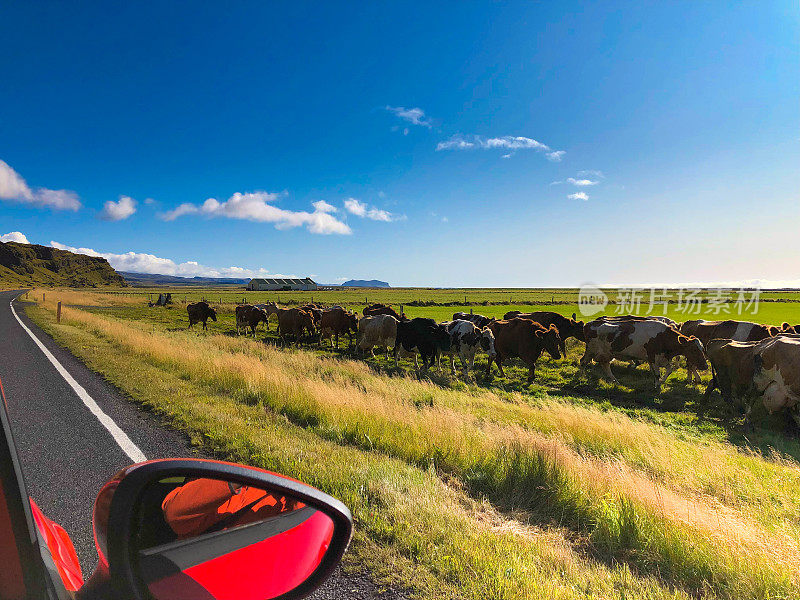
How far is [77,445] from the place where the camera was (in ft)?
17.9

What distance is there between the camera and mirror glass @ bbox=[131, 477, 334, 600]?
44.3 inches

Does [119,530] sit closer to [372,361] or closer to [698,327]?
[372,361]

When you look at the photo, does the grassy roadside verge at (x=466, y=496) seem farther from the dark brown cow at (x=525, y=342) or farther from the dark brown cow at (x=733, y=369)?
the dark brown cow at (x=525, y=342)

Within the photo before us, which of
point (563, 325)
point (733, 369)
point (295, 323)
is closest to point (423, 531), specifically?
point (733, 369)

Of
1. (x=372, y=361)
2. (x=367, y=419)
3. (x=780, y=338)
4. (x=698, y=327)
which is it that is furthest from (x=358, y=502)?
(x=698, y=327)

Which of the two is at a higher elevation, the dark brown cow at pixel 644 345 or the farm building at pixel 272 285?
the farm building at pixel 272 285

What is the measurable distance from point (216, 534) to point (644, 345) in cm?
1787

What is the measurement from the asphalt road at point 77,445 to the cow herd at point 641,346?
1181 centimetres

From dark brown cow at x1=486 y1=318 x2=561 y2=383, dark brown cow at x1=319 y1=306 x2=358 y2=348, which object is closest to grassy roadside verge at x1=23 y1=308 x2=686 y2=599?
dark brown cow at x1=486 y1=318 x2=561 y2=383

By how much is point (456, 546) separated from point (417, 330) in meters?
14.7

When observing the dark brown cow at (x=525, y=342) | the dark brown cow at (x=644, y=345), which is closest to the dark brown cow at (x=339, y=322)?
the dark brown cow at (x=525, y=342)

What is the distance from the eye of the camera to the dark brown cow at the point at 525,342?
53.2 ft

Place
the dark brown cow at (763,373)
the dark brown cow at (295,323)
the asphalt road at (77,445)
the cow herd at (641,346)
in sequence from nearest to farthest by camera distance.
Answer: the asphalt road at (77,445)
the dark brown cow at (763,373)
the cow herd at (641,346)
the dark brown cow at (295,323)

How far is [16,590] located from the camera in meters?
0.70
